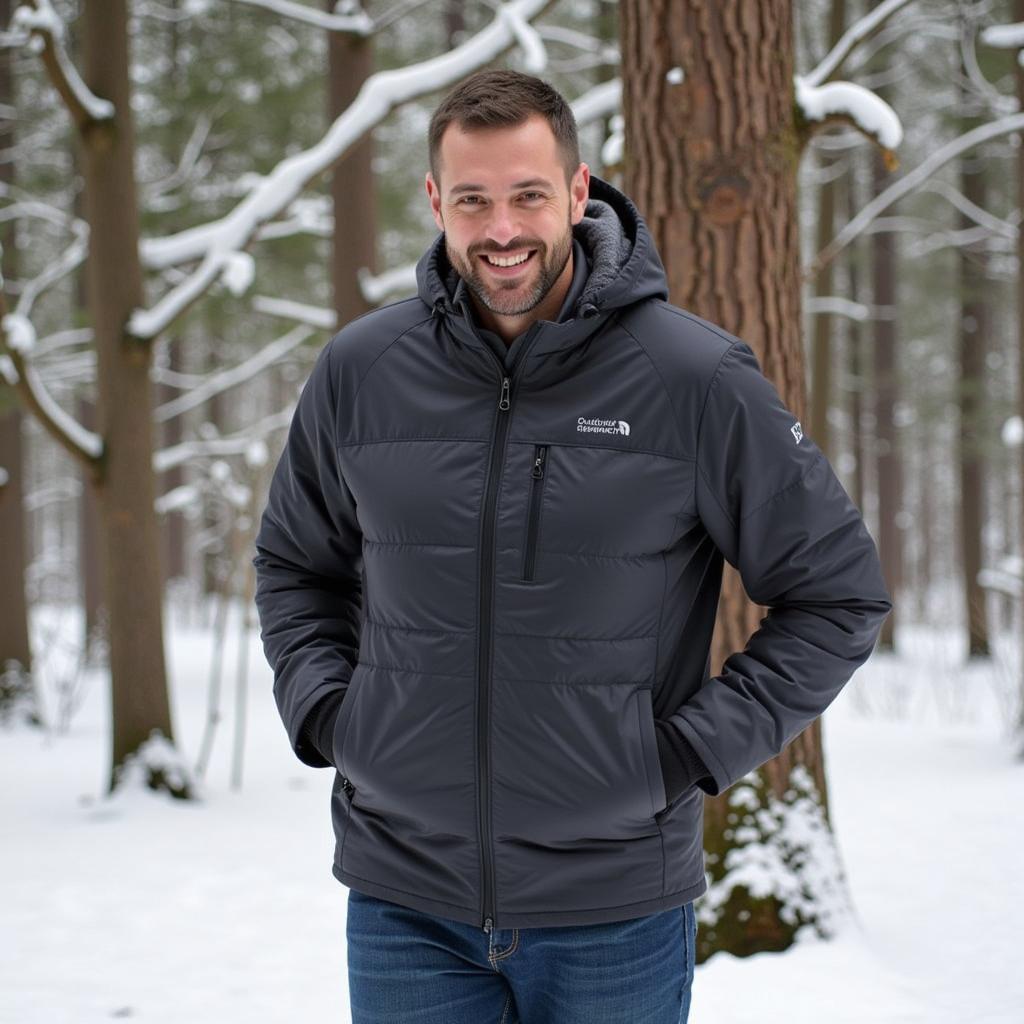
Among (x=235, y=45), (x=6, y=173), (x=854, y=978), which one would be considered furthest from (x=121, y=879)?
(x=235, y=45)

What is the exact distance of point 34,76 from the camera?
12922 mm

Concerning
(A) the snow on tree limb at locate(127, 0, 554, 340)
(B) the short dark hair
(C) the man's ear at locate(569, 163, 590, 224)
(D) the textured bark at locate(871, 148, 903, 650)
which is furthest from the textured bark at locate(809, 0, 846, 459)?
(B) the short dark hair

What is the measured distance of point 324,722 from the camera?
2.17 metres

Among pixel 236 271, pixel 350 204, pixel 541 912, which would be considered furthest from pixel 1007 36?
pixel 541 912

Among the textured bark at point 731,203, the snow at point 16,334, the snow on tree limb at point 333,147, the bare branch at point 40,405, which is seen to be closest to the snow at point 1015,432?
the snow on tree limb at point 333,147

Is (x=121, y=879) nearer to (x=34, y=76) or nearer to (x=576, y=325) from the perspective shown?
(x=576, y=325)

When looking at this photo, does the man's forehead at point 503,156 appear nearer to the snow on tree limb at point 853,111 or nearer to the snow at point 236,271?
the snow on tree limb at point 853,111

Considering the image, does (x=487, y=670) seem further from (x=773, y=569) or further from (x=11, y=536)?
(x=11, y=536)

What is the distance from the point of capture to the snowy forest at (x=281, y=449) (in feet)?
13.8

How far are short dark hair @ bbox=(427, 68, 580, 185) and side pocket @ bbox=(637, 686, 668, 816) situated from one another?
2.94 ft

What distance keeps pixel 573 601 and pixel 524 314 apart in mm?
510

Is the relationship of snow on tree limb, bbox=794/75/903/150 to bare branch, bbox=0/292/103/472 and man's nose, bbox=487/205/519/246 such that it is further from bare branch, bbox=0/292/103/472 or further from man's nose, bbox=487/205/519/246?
bare branch, bbox=0/292/103/472

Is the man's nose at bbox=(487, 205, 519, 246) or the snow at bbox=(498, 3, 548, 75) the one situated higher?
the snow at bbox=(498, 3, 548, 75)

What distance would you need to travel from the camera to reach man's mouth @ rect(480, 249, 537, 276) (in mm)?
2039
